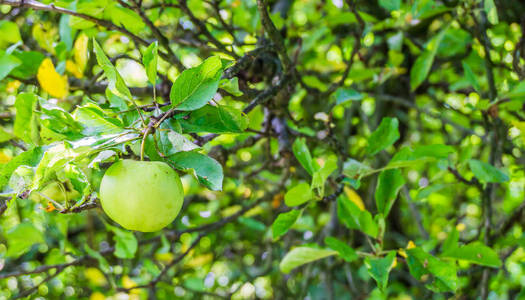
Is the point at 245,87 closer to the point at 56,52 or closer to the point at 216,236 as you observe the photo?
the point at 56,52

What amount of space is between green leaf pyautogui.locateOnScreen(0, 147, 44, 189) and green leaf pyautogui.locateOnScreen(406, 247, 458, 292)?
73 centimetres

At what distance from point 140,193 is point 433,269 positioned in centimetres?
65

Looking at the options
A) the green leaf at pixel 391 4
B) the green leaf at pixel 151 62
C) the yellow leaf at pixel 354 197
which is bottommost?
the yellow leaf at pixel 354 197

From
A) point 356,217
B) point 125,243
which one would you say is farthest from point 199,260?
point 356,217

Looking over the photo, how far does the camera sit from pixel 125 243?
1.25 meters

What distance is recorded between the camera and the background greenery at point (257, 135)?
663mm

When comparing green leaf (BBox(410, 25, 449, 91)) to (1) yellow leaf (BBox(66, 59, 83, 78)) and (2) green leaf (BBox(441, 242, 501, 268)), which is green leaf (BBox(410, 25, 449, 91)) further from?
(1) yellow leaf (BBox(66, 59, 83, 78))

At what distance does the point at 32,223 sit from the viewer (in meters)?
1.36

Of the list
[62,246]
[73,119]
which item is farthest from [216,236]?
[73,119]

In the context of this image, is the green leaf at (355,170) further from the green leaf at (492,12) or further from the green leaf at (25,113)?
the green leaf at (25,113)

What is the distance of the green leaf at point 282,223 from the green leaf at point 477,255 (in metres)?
0.39

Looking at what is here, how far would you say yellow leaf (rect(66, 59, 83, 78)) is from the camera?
1.12m

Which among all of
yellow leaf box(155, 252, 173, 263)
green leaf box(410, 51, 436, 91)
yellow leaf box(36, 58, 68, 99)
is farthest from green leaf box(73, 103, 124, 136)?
yellow leaf box(155, 252, 173, 263)

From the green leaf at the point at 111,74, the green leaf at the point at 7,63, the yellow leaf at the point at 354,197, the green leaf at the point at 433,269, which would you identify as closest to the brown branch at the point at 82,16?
the green leaf at the point at 7,63
